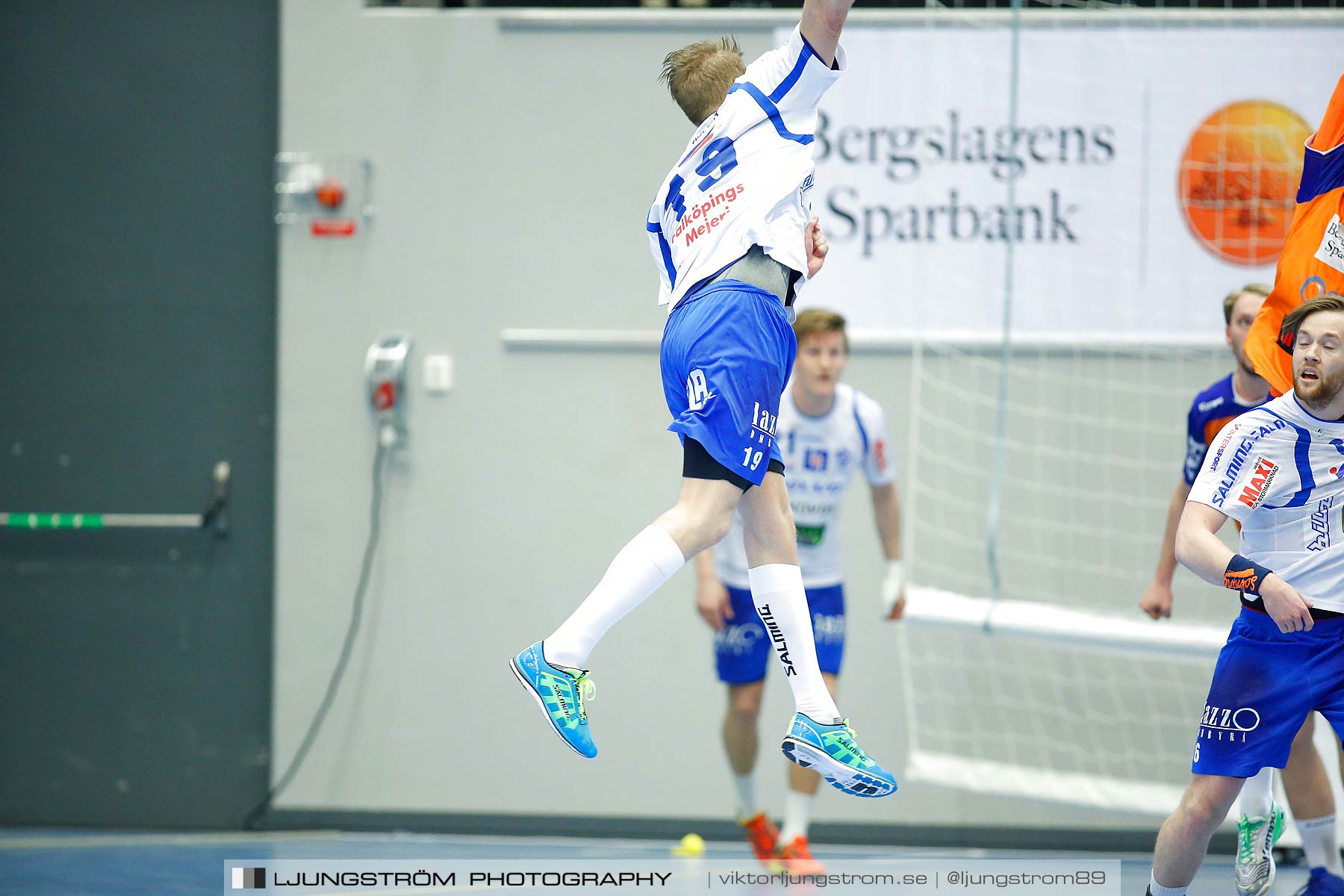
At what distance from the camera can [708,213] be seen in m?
2.95

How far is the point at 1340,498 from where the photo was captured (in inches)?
130

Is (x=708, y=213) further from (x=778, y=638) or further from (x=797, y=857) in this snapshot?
(x=797, y=857)

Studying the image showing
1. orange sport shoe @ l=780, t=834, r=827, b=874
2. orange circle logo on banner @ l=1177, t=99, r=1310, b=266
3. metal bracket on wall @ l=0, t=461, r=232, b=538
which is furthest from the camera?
metal bracket on wall @ l=0, t=461, r=232, b=538

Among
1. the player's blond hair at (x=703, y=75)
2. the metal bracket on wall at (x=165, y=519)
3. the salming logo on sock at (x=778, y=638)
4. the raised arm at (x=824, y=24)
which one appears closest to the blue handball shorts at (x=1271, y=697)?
the salming logo on sock at (x=778, y=638)

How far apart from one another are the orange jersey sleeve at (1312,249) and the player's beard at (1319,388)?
0.88 feet

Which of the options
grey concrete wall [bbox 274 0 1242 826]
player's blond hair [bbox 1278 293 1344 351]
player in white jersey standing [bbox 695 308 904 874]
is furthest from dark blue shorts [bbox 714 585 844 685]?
player's blond hair [bbox 1278 293 1344 351]

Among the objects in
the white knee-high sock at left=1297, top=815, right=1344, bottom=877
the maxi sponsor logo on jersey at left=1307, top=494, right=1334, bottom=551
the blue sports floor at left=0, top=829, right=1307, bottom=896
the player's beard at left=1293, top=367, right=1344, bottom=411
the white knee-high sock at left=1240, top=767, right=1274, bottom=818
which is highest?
the player's beard at left=1293, top=367, right=1344, bottom=411

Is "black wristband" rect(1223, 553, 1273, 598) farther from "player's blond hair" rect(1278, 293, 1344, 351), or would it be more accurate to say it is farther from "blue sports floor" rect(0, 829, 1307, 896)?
"blue sports floor" rect(0, 829, 1307, 896)

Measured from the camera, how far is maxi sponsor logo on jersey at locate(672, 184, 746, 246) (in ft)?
9.59

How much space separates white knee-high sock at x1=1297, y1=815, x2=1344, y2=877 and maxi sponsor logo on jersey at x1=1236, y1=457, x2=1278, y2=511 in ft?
4.58

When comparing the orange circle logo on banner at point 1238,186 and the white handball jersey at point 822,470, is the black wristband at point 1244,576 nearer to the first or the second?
the white handball jersey at point 822,470

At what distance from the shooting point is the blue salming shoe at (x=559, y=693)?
2.68 metres

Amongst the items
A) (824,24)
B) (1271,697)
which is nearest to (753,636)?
(1271,697)

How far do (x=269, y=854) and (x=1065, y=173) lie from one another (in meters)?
4.62
